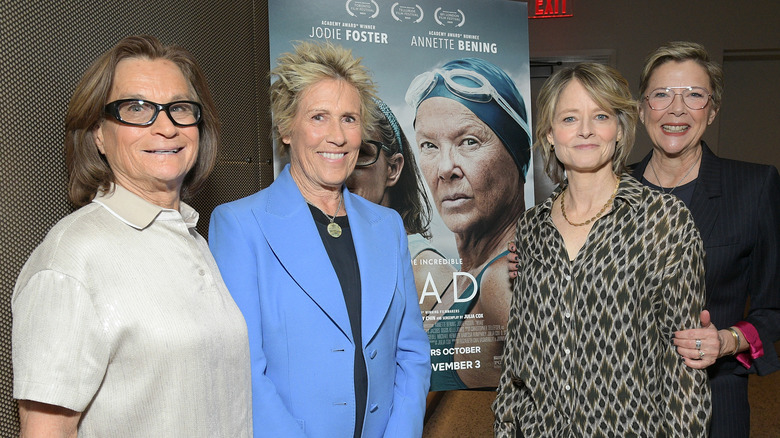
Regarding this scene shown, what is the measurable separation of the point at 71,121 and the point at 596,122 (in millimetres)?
1496

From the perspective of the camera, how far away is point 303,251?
1684mm

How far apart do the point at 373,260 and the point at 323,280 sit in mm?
200

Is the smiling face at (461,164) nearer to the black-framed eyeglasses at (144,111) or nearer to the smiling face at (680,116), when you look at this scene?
the smiling face at (680,116)

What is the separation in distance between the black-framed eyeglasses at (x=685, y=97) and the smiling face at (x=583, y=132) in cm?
40

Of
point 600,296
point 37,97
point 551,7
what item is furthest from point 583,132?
point 551,7

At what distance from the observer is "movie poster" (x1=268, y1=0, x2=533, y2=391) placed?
282cm

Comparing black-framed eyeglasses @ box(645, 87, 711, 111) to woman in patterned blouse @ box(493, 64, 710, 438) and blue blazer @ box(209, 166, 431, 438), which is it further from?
blue blazer @ box(209, 166, 431, 438)

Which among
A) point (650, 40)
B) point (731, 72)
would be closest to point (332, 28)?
point (650, 40)

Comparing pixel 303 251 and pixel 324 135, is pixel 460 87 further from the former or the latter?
pixel 303 251

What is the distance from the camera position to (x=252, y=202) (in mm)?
1718

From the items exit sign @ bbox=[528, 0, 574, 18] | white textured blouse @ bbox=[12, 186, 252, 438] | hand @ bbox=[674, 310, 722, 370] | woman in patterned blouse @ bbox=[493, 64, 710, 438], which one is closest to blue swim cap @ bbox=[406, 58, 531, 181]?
woman in patterned blouse @ bbox=[493, 64, 710, 438]

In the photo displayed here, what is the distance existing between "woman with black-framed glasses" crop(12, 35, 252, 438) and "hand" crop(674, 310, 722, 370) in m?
1.20

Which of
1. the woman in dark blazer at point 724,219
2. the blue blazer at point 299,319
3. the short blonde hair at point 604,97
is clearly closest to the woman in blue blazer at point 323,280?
the blue blazer at point 299,319

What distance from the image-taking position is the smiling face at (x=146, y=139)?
134 centimetres
